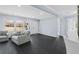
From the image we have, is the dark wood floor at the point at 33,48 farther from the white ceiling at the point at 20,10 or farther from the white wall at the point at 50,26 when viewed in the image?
Result: the white wall at the point at 50,26

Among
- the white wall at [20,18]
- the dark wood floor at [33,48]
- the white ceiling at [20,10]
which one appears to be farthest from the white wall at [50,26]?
the dark wood floor at [33,48]

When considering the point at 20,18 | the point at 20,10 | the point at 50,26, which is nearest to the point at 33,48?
the point at 20,10

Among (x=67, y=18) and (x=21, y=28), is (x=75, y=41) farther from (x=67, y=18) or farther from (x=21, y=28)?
(x=21, y=28)

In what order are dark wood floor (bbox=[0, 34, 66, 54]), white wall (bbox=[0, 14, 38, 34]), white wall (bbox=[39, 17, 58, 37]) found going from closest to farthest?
dark wood floor (bbox=[0, 34, 66, 54]) → white wall (bbox=[0, 14, 38, 34]) → white wall (bbox=[39, 17, 58, 37])

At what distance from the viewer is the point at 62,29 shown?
23.1 ft

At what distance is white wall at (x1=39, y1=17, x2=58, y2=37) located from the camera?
726 centimetres

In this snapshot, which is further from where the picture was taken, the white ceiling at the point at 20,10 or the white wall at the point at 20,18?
the white wall at the point at 20,18

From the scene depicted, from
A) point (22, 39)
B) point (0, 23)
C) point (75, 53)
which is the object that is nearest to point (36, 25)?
point (0, 23)

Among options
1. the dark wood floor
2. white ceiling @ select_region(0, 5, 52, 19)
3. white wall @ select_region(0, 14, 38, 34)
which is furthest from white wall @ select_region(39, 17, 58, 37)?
the dark wood floor

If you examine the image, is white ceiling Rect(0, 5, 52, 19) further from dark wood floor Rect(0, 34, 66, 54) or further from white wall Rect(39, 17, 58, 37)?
dark wood floor Rect(0, 34, 66, 54)

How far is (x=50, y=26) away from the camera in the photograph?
26.1 feet

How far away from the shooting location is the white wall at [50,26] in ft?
23.8

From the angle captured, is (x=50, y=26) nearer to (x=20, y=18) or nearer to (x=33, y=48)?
Answer: (x=20, y=18)
